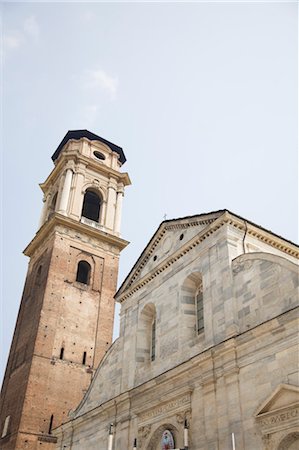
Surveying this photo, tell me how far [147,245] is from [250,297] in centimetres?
838

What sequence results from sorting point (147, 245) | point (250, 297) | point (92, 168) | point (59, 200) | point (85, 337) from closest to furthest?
point (250, 297), point (147, 245), point (85, 337), point (59, 200), point (92, 168)

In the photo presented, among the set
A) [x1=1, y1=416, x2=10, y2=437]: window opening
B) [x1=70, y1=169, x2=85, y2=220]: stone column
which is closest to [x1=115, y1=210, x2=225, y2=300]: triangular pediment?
[x1=1, y1=416, x2=10, y2=437]: window opening

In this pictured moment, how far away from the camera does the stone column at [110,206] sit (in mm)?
36625

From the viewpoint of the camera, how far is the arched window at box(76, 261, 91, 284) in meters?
32.8

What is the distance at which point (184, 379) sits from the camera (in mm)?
16422

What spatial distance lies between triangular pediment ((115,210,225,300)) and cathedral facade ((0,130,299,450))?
0.06m

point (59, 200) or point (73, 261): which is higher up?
point (59, 200)

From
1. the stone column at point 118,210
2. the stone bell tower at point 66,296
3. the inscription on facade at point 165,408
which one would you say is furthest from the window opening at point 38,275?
the inscription on facade at point 165,408

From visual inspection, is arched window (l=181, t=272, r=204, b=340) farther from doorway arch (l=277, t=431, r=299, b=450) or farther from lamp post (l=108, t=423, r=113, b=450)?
doorway arch (l=277, t=431, r=299, b=450)

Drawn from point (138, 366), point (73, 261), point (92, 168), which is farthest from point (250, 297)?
point (92, 168)

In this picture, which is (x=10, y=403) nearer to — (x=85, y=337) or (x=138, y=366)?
(x=85, y=337)

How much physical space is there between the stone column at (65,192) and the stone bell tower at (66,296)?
0.07 m

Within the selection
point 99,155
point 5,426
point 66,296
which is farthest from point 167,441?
point 99,155

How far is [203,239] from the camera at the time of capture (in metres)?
19.1
